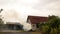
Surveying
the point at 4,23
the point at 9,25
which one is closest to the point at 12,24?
the point at 9,25

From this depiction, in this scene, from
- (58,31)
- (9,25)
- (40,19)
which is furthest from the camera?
(40,19)

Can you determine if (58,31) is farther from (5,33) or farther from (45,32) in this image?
(5,33)

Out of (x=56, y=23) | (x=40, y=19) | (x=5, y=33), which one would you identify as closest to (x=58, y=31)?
(x=56, y=23)

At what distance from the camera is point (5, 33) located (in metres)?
4.92

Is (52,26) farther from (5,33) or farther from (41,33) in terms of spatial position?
(5,33)

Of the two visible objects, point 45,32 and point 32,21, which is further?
point 32,21

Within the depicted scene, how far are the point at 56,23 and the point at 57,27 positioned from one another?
23cm

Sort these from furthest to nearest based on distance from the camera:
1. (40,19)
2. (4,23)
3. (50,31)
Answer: (40,19), (4,23), (50,31)

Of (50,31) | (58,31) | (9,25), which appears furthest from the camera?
(9,25)

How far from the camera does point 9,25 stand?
6.89 metres

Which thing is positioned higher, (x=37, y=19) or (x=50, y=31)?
(x=37, y=19)

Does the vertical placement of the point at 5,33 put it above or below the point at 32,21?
below

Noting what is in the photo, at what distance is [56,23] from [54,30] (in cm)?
Answer: 43

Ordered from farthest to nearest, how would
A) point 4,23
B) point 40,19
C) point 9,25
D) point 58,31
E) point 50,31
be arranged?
point 40,19 < point 9,25 < point 4,23 < point 50,31 < point 58,31
